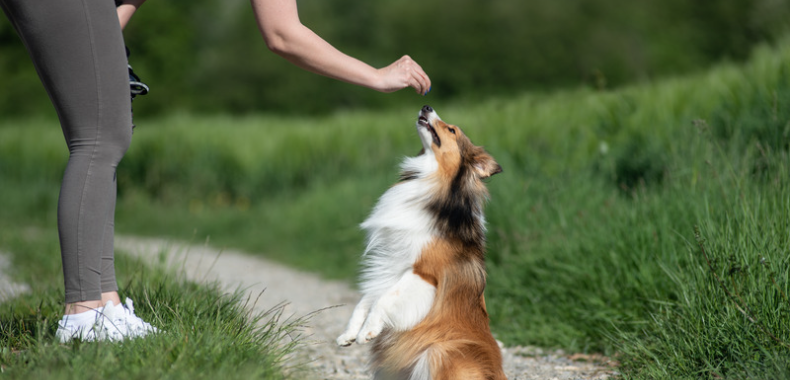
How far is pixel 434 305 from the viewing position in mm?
2658

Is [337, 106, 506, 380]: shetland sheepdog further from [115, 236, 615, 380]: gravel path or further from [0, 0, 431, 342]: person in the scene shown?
[0, 0, 431, 342]: person

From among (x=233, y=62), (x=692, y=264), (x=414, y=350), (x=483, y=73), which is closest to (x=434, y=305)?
(x=414, y=350)

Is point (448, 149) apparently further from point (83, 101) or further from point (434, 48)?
point (434, 48)

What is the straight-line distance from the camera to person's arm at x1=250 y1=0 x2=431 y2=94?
98.2 inches

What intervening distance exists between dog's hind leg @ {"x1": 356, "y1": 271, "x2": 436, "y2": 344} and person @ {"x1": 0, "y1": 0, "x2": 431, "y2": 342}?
83cm

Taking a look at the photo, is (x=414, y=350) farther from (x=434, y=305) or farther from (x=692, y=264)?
(x=692, y=264)

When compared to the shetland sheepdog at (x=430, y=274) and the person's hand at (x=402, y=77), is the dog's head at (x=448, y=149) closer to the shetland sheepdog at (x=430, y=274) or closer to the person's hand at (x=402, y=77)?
the shetland sheepdog at (x=430, y=274)

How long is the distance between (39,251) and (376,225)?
4.99m

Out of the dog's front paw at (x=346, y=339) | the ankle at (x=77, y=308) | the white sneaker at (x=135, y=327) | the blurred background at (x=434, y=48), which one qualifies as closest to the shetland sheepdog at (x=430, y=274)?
the dog's front paw at (x=346, y=339)

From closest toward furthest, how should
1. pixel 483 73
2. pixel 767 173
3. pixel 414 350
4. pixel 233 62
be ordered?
pixel 414 350 → pixel 767 173 → pixel 483 73 → pixel 233 62

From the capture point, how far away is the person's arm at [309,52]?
2494 millimetres

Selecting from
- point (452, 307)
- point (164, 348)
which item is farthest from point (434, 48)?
point (164, 348)

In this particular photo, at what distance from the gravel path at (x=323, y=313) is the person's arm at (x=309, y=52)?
943 mm

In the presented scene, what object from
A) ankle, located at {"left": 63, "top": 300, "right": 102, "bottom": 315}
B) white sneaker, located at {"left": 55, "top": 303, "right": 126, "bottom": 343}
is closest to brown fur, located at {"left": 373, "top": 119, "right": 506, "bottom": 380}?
white sneaker, located at {"left": 55, "top": 303, "right": 126, "bottom": 343}
